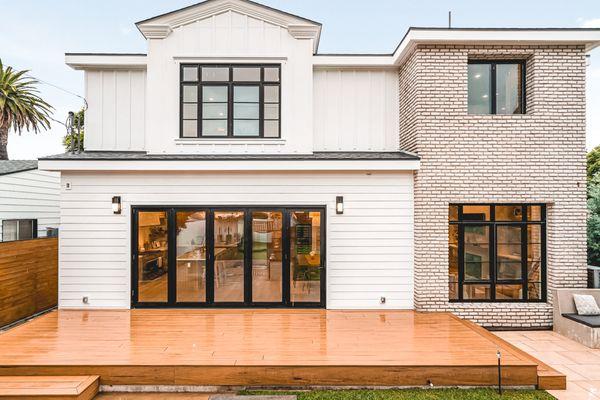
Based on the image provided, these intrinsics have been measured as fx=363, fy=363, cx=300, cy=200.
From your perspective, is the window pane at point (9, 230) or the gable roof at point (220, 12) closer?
the gable roof at point (220, 12)

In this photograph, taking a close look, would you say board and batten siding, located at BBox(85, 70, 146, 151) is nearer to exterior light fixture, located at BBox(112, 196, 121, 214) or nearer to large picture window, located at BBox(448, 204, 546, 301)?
exterior light fixture, located at BBox(112, 196, 121, 214)

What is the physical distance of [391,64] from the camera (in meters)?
8.41

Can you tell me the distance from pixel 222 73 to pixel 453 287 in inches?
269

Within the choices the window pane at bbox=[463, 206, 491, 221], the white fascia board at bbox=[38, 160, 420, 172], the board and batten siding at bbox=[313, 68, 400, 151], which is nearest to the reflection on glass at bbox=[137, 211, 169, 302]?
the white fascia board at bbox=[38, 160, 420, 172]

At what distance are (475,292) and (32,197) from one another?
40.4 feet

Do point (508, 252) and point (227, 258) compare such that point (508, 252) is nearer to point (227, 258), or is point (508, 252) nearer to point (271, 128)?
point (271, 128)

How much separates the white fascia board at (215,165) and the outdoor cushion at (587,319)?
158 inches

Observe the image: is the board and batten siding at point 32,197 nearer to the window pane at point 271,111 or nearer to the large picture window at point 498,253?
the window pane at point 271,111

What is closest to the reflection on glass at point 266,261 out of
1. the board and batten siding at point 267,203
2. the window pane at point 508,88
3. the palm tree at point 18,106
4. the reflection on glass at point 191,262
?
the board and batten siding at point 267,203

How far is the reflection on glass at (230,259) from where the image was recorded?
755cm

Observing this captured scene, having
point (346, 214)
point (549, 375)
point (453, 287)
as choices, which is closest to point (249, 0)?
point (346, 214)

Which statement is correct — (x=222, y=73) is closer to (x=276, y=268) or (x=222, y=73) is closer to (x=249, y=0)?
(x=249, y=0)

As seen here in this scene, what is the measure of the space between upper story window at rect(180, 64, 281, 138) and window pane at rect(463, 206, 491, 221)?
14.3 feet

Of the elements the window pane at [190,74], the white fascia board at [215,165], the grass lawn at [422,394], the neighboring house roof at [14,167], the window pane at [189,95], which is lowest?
the grass lawn at [422,394]
